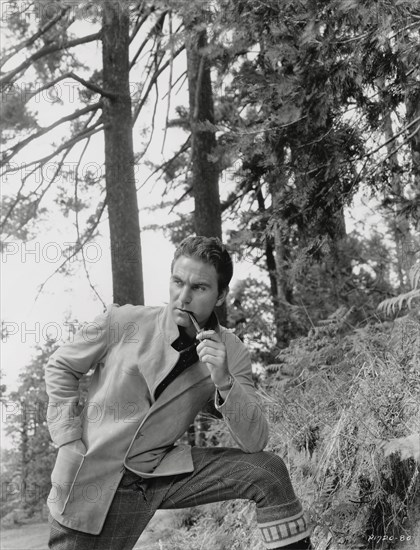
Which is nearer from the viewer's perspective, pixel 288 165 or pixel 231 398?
pixel 231 398

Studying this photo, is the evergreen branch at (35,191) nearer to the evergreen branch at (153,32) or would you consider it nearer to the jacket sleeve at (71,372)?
the evergreen branch at (153,32)

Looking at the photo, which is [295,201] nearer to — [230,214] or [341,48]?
[341,48]

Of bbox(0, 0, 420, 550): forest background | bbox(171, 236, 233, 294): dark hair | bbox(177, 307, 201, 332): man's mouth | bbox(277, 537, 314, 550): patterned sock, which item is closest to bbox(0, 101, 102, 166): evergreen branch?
bbox(0, 0, 420, 550): forest background

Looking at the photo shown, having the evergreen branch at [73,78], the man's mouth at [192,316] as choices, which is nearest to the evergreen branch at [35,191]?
the evergreen branch at [73,78]

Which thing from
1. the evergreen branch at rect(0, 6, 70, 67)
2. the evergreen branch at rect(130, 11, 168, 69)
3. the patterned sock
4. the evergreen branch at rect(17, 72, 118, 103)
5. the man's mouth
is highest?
the evergreen branch at rect(130, 11, 168, 69)

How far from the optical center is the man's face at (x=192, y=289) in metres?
2.80

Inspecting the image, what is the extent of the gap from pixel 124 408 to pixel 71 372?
27cm

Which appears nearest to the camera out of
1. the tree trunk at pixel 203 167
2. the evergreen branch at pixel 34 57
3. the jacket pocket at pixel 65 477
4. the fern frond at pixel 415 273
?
the jacket pocket at pixel 65 477

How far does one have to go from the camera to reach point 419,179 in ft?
16.8

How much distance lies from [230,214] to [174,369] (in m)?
8.29

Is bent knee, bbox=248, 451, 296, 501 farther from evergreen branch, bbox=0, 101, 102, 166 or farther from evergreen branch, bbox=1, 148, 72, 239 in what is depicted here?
evergreen branch, bbox=1, 148, 72, 239

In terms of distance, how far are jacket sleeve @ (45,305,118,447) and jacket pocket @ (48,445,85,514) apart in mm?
64

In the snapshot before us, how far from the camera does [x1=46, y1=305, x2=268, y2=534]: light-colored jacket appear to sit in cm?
263

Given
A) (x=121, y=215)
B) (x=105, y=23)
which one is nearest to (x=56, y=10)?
(x=105, y=23)
